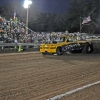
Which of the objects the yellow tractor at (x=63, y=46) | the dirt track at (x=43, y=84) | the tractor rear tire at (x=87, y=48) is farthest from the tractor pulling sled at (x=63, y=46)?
the dirt track at (x=43, y=84)

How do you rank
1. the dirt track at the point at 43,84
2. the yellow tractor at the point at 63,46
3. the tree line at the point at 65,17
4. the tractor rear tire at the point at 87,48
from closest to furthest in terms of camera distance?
1. the dirt track at the point at 43,84
2. the yellow tractor at the point at 63,46
3. the tractor rear tire at the point at 87,48
4. the tree line at the point at 65,17

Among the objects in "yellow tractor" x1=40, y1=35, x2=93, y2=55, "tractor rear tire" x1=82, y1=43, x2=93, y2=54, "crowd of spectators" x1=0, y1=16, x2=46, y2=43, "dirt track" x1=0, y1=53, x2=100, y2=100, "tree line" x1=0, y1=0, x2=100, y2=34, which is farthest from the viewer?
"tree line" x1=0, y1=0, x2=100, y2=34

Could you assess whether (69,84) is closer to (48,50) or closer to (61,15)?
(48,50)

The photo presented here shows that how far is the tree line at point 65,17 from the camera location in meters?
77.6

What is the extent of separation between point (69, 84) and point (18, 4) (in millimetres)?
79348

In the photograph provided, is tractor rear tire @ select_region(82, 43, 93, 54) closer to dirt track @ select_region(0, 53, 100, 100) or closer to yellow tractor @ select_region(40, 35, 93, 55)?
yellow tractor @ select_region(40, 35, 93, 55)

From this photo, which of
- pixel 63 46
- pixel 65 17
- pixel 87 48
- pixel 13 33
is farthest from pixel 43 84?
pixel 65 17

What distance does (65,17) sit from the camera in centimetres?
8988

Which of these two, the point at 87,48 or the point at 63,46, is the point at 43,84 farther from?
the point at 87,48

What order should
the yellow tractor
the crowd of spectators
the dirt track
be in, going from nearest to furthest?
the dirt track → the yellow tractor → the crowd of spectators

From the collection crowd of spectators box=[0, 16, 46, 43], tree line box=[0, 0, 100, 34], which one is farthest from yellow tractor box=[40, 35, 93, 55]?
tree line box=[0, 0, 100, 34]

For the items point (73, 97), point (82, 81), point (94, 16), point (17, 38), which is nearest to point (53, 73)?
point (82, 81)

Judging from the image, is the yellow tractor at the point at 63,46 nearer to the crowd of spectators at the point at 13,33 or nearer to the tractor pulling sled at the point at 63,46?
the tractor pulling sled at the point at 63,46

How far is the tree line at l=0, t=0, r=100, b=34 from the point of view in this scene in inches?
3056
